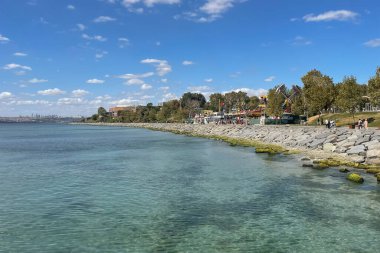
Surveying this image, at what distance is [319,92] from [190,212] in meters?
77.5

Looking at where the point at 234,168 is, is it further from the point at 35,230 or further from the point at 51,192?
the point at 35,230

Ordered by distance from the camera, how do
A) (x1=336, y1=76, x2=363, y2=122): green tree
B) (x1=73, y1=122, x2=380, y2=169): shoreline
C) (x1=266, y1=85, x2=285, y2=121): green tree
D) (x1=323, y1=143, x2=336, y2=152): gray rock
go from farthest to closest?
(x1=266, y1=85, x2=285, y2=121): green tree → (x1=336, y1=76, x2=363, y2=122): green tree → (x1=323, y1=143, x2=336, y2=152): gray rock → (x1=73, y1=122, x2=380, y2=169): shoreline

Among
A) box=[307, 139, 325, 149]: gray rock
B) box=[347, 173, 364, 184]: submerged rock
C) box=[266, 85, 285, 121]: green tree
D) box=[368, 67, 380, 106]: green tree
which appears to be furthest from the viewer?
box=[266, 85, 285, 121]: green tree

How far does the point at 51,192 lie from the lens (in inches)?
1040

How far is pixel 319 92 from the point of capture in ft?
297

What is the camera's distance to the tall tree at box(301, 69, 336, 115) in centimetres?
9081

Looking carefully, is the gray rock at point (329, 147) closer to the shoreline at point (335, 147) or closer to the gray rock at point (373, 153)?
the shoreline at point (335, 147)

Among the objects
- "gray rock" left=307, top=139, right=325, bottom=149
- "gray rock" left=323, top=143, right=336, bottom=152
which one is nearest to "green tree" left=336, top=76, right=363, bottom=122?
"gray rock" left=307, top=139, right=325, bottom=149

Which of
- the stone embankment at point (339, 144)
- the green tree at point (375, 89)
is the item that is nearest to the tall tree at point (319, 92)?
the green tree at point (375, 89)

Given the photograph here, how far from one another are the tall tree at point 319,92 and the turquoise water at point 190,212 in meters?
59.9

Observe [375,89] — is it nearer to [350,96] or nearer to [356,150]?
[350,96]

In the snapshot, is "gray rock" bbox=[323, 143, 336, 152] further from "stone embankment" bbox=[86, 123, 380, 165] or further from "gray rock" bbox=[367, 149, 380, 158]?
"gray rock" bbox=[367, 149, 380, 158]

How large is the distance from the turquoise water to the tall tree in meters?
59.9

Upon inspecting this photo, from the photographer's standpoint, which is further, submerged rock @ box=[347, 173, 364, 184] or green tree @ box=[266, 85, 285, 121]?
green tree @ box=[266, 85, 285, 121]
